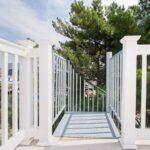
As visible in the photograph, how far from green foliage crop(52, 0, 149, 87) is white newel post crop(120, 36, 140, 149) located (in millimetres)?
5531

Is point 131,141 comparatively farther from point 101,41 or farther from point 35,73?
point 101,41

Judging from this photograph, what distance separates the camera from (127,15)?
7.94 m

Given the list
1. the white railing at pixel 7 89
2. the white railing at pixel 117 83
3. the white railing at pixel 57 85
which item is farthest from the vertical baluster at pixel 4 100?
the white railing at pixel 117 83

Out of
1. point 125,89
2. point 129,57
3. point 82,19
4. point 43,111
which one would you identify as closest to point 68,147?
point 43,111

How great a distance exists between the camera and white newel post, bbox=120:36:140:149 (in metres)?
2.09

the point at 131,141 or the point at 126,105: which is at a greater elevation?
the point at 126,105

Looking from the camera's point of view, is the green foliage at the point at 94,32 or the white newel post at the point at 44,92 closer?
the white newel post at the point at 44,92

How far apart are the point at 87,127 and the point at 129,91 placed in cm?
102

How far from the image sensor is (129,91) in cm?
210

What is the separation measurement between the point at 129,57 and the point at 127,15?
633 cm

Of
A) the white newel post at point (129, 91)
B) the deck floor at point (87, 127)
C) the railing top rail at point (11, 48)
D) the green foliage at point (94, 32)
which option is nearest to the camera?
the railing top rail at point (11, 48)

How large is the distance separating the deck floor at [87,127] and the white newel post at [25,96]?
499 mm

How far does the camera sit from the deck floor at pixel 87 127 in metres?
2.56

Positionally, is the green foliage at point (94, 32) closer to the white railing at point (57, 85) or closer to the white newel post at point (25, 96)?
the white railing at point (57, 85)
